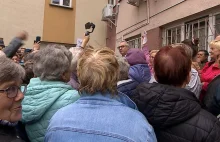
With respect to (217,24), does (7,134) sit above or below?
below

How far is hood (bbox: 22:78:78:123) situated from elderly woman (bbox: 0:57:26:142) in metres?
0.43

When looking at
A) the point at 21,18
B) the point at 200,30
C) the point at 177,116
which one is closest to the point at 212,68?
the point at 177,116

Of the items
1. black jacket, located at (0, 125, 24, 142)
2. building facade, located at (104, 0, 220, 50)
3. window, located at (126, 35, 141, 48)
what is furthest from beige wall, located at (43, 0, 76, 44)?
black jacket, located at (0, 125, 24, 142)

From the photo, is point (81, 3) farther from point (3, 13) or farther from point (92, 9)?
point (3, 13)

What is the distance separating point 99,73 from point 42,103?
26.7 inches

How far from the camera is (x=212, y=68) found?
124 inches

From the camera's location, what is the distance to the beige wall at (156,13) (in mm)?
6100

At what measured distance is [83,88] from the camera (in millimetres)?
1666

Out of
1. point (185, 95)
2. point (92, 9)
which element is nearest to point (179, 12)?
point (185, 95)

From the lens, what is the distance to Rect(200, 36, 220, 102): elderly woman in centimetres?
283

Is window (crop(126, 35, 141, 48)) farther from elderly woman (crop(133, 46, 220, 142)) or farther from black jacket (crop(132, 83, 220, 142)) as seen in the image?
black jacket (crop(132, 83, 220, 142))

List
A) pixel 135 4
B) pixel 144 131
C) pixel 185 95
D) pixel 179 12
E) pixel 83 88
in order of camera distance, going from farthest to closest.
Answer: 1. pixel 135 4
2. pixel 179 12
3. pixel 185 95
4. pixel 83 88
5. pixel 144 131

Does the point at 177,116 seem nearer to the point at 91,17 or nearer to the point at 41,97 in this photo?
the point at 41,97

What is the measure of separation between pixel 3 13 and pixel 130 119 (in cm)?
1188
